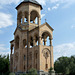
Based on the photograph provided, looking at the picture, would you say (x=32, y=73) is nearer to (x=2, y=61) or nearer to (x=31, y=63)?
(x=31, y=63)

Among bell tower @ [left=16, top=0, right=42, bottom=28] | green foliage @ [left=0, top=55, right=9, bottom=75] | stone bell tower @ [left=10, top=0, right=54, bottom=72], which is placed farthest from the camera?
green foliage @ [left=0, top=55, right=9, bottom=75]

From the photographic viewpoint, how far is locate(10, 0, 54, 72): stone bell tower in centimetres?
2752

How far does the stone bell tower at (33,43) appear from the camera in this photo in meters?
27.5

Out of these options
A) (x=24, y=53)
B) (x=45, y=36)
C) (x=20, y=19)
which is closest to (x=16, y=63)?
(x=24, y=53)

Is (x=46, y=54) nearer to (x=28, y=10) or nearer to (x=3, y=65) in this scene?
(x=28, y=10)

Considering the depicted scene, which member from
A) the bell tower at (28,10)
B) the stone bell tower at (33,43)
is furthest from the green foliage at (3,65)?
the bell tower at (28,10)

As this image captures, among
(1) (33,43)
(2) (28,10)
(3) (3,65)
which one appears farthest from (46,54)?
(3) (3,65)

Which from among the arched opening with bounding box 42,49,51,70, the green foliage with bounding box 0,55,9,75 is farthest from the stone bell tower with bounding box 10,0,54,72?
the green foliage with bounding box 0,55,9,75

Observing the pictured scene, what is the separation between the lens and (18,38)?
3444cm

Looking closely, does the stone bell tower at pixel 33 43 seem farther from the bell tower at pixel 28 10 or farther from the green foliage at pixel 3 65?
the green foliage at pixel 3 65

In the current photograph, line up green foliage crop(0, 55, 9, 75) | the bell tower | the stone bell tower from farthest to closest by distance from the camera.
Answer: green foliage crop(0, 55, 9, 75)
the bell tower
the stone bell tower

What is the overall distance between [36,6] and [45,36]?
7602 mm

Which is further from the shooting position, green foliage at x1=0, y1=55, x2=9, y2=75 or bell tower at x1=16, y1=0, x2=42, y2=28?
green foliage at x1=0, y1=55, x2=9, y2=75

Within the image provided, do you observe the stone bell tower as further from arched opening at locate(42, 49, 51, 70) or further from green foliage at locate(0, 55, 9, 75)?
green foliage at locate(0, 55, 9, 75)
